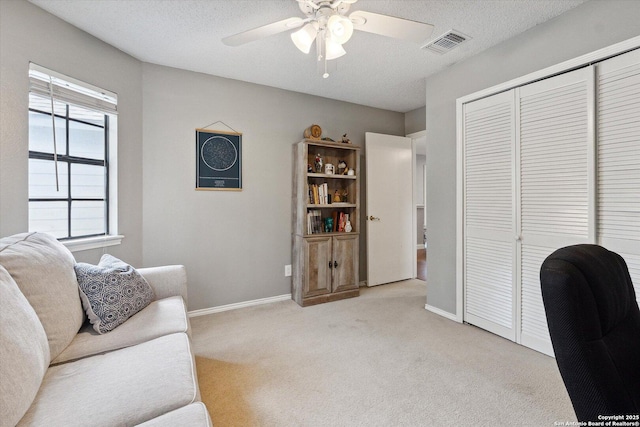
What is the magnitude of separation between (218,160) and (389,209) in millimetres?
2393

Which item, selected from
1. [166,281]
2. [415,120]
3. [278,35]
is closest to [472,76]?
[415,120]

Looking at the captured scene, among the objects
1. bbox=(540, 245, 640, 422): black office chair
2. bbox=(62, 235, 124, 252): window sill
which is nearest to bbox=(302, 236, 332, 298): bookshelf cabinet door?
bbox=(62, 235, 124, 252): window sill

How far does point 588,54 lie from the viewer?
1.98 metres

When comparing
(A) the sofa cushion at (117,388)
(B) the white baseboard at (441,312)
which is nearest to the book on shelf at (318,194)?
(B) the white baseboard at (441,312)

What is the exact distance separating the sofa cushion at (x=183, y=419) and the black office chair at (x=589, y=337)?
3.28 feet

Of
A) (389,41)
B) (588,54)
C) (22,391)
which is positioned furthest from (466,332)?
(22,391)

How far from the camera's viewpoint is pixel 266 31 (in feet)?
5.73

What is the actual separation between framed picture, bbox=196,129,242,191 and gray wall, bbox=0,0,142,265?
539 millimetres

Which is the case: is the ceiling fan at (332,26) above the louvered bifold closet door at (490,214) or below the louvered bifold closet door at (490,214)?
above

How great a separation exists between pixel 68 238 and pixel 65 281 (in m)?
1.06

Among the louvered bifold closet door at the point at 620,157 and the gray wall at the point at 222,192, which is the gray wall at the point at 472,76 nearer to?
the louvered bifold closet door at the point at 620,157

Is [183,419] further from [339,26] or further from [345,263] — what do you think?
[345,263]

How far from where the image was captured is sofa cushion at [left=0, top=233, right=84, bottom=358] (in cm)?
131

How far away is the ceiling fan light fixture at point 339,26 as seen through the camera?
1576 millimetres
